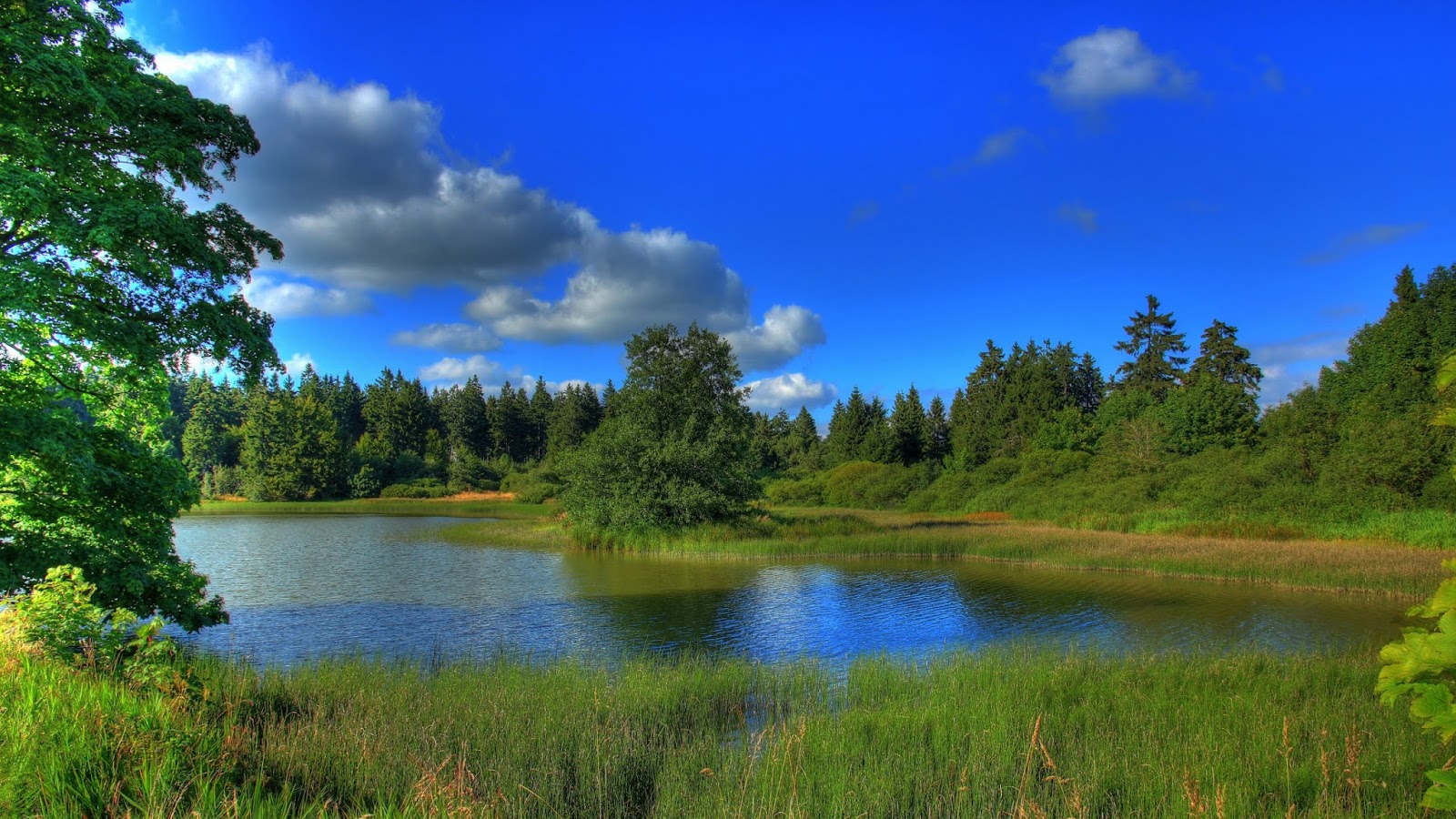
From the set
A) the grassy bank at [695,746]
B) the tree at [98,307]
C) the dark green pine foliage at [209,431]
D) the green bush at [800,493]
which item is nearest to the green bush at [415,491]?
the dark green pine foliage at [209,431]

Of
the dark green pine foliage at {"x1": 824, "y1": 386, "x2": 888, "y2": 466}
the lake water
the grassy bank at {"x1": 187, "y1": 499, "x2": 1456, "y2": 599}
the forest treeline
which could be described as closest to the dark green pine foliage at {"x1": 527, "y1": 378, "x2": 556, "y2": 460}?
the forest treeline

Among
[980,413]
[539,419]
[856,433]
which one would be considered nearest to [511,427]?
[539,419]

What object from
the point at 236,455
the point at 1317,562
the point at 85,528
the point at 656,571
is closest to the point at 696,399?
the point at 656,571

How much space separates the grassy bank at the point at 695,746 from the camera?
16.6ft

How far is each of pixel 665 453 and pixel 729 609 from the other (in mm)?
17500

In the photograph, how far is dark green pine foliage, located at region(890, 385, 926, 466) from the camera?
8419cm

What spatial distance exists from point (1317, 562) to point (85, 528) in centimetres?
3271

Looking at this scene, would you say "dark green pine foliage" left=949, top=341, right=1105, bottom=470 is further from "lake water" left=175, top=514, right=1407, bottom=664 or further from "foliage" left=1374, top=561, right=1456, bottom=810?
"foliage" left=1374, top=561, right=1456, bottom=810

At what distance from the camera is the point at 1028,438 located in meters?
72.1

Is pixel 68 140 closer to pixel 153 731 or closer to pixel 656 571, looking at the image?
pixel 153 731

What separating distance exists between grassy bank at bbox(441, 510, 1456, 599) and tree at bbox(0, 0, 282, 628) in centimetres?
2287

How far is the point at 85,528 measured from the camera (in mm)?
11008

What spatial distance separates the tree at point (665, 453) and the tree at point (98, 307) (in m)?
24.5

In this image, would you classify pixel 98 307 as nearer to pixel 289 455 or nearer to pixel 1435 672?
pixel 1435 672
